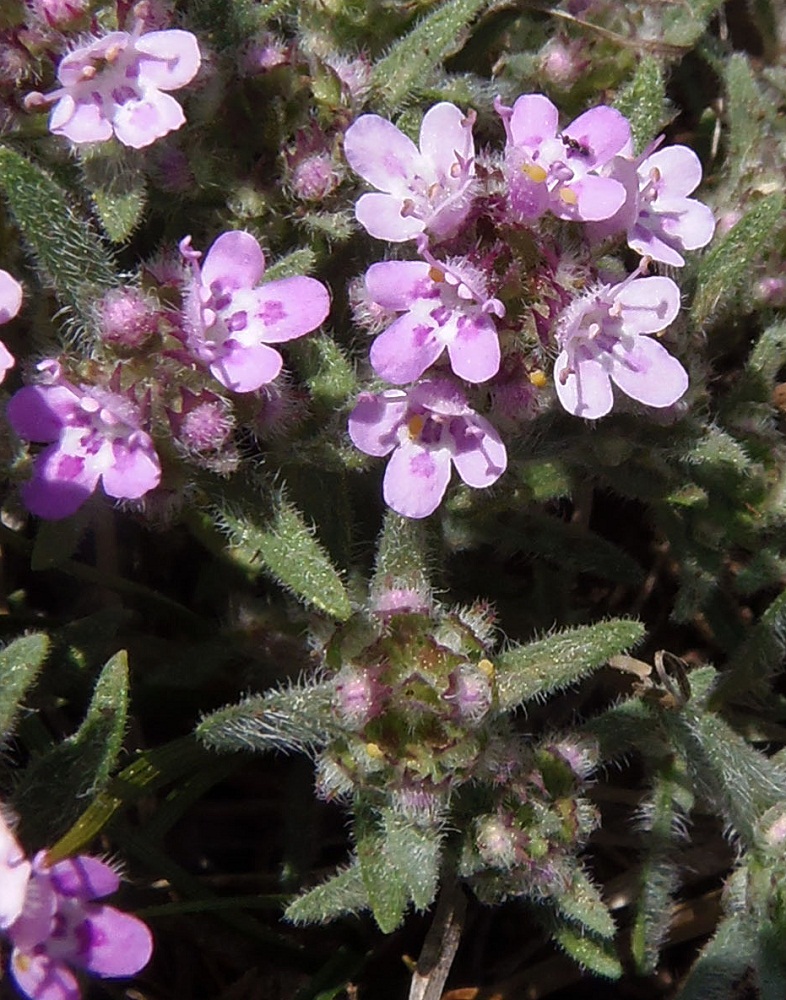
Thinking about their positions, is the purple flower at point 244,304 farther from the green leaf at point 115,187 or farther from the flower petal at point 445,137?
the flower petal at point 445,137

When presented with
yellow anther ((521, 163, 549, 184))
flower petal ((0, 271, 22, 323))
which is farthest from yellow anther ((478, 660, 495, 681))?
flower petal ((0, 271, 22, 323))

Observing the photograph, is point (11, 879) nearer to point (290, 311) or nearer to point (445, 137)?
point (290, 311)

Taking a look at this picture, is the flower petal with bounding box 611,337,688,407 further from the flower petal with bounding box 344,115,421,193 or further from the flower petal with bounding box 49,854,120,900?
the flower petal with bounding box 49,854,120,900

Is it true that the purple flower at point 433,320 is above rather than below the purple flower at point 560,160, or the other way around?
below

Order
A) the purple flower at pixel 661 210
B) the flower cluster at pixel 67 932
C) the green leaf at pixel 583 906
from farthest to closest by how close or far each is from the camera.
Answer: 1. the green leaf at pixel 583 906
2. the purple flower at pixel 661 210
3. the flower cluster at pixel 67 932

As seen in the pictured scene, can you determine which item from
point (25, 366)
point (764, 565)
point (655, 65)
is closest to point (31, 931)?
point (25, 366)

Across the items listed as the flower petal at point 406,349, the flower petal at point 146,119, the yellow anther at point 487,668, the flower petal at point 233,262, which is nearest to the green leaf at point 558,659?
the yellow anther at point 487,668

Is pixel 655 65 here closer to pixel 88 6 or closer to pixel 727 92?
pixel 727 92
